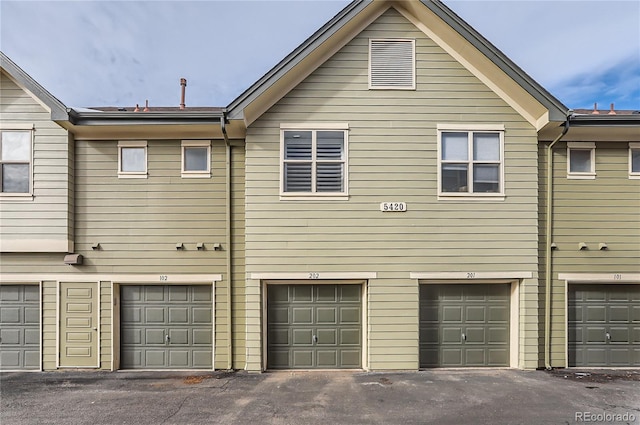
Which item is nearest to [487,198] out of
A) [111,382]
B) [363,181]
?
[363,181]

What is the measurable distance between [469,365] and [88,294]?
8.99 metres

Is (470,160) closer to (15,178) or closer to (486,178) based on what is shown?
(486,178)

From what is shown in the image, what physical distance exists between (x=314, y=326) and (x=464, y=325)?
351cm

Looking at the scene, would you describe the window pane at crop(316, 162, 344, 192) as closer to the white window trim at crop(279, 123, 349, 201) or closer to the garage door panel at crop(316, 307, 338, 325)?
the white window trim at crop(279, 123, 349, 201)

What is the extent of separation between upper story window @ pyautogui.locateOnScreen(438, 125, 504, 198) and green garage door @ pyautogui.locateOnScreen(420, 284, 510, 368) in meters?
2.29

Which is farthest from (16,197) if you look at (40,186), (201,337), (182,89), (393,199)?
(393,199)

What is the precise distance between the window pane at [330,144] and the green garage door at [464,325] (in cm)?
371

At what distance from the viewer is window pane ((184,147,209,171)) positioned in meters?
8.19

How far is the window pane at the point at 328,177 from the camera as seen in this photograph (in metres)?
7.86

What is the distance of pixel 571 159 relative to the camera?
27.0ft

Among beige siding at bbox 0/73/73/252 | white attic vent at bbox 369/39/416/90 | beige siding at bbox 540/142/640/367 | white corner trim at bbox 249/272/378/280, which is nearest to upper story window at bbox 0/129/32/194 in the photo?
beige siding at bbox 0/73/73/252

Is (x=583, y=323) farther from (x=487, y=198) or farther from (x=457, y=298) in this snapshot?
(x=487, y=198)

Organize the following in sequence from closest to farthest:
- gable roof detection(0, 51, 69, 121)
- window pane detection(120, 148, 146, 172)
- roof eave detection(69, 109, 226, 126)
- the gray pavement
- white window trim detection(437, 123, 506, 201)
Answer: the gray pavement < gable roof detection(0, 51, 69, 121) < roof eave detection(69, 109, 226, 126) < white window trim detection(437, 123, 506, 201) < window pane detection(120, 148, 146, 172)

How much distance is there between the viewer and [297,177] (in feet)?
25.8
